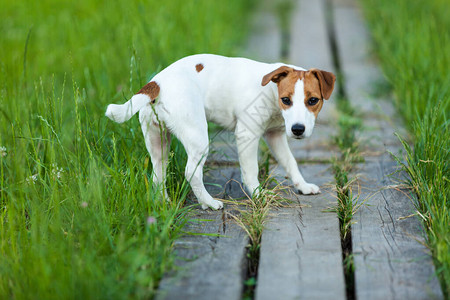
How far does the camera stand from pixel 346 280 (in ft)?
8.73

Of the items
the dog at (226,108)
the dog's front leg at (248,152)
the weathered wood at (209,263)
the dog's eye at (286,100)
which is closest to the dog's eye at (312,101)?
the dog at (226,108)

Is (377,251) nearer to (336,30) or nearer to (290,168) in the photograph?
(290,168)

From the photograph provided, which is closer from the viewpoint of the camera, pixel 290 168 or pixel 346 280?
pixel 346 280

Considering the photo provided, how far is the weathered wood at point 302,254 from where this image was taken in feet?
8.08

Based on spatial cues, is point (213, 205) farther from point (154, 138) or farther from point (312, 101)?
point (312, 101)

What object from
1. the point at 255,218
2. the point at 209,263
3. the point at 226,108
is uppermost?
the point at 226,108

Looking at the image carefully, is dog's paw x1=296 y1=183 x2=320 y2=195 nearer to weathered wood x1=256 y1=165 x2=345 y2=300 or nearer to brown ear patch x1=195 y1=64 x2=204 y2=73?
weathered wood x1=256 y1=165 x2=345 y2=300

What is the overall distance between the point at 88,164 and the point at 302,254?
4.50ft

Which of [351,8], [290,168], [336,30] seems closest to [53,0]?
[336,30]

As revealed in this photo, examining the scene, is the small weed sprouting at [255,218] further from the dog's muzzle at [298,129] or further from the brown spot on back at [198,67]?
the brown spot on back at [198,67]

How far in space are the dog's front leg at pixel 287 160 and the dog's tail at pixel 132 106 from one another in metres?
0.84

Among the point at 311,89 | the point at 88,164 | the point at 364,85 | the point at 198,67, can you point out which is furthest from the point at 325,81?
the point at 364,85

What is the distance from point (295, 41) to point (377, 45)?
105 centimetres

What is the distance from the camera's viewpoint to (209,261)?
106 inches
